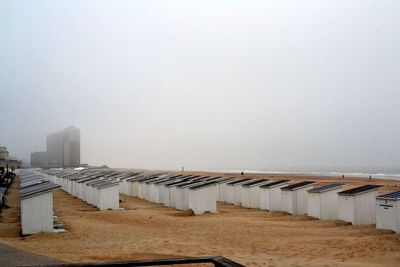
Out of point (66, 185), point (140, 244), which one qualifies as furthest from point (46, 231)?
point (66, 185)

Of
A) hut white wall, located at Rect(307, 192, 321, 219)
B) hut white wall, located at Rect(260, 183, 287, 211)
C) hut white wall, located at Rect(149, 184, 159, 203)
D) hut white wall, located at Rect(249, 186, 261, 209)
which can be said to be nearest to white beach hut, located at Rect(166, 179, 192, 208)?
hut white wall, located at Rect(149, 184, 159, 203)

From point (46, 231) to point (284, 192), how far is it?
1310cm

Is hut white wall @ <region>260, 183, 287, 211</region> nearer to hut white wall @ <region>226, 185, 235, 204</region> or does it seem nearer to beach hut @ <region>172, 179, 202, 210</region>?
beach hut @ <region>172, 179, 202, 210</region>

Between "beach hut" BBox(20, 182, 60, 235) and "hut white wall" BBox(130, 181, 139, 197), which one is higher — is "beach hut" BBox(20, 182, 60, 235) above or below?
above

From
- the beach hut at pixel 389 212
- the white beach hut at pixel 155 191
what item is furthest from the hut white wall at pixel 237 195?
the beach hut at pixel 389 212

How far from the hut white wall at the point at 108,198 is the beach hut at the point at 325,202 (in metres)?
11.7

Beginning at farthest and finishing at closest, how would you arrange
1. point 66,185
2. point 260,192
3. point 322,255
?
point 66,185, point 260,192, point 322,255

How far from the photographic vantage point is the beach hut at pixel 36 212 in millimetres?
16172

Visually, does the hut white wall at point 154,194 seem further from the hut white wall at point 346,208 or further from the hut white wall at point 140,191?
the hut white wall at point 346,208

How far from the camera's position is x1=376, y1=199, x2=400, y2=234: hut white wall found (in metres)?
15.5

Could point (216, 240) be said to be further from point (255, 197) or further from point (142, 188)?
point (142, 188)

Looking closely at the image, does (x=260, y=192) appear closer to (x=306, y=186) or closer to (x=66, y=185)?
(x=306, y=186)

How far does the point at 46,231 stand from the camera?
1630cm

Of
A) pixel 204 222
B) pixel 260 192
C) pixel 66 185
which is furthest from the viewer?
pixel 66 185
